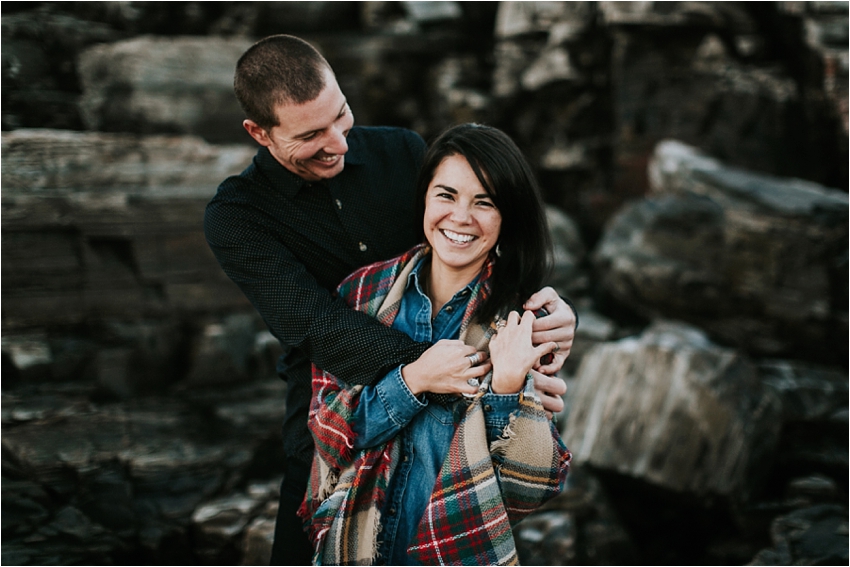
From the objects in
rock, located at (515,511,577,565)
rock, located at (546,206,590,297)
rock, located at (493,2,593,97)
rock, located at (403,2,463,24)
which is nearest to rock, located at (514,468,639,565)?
rock, located at (515,511,577,565)

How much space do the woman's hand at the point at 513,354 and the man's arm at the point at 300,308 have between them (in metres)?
0.22

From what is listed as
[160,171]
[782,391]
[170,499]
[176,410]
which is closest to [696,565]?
[782,391]

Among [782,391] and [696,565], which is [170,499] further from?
[782,391]

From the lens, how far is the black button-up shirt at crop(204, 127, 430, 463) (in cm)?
191

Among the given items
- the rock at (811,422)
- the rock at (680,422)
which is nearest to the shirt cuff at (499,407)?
the rock at (680,422)

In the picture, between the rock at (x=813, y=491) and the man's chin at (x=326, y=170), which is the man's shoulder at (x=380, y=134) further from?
the rock at (x=813, y=491)

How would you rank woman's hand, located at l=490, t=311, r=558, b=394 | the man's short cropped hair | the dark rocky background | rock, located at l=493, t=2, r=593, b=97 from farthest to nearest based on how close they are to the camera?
rock, located at l=493, t=2, r=593, b=97 → the dark rocky background → the man's short cropped hair → woman's hand, located at l=490, t=311, r=558, b=394

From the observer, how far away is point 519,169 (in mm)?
1822

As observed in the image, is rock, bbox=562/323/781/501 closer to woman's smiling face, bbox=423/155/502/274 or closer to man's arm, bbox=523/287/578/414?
man's arm, bbox=523/287/578/414

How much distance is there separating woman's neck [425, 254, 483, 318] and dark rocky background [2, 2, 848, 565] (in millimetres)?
1748

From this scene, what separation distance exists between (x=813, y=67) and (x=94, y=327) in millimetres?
5486

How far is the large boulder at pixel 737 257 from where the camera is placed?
4.33m

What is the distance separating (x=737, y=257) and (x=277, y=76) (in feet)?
→ 12.3

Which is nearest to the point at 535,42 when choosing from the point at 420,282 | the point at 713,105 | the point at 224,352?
the point at 713,105
